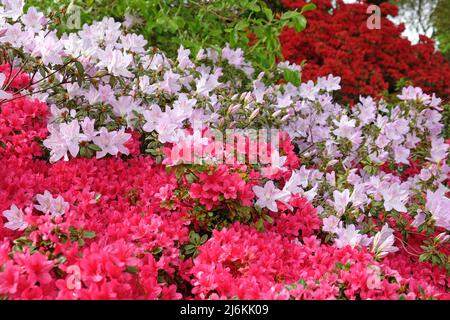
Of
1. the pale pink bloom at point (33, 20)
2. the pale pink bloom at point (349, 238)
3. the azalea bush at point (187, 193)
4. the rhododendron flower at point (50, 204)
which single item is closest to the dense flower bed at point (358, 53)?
the azalea bush at point (187, 193)

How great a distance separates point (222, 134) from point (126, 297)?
1.32 metres

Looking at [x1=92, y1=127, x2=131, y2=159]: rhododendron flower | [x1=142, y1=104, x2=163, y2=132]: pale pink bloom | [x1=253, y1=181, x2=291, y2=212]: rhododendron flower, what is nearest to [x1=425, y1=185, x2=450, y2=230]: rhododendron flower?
[x1=253, y1=181, x2=291, y2=212]: rhododendron flower

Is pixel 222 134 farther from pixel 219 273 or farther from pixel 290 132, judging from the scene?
pixel 219 273

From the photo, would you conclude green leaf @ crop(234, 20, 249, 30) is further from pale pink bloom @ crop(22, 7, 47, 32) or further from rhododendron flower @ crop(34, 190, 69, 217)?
rhododendron flower @ crop(34, 190, 69, 217)

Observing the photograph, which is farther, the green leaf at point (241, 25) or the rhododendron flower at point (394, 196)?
the green leaf at point (241, 25)

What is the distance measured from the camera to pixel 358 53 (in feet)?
21.7

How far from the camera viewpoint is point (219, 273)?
1.95 m

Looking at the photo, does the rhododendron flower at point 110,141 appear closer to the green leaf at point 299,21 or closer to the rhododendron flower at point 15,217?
the rhododendron flower at point 15,217

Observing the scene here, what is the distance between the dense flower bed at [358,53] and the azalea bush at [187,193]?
2919 mm

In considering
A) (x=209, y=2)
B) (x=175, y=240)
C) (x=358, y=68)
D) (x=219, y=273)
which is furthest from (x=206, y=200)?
(x=358, y=68)

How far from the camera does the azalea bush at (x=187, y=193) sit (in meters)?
1.90

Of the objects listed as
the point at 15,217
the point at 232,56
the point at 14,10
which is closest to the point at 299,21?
the point at 232,56

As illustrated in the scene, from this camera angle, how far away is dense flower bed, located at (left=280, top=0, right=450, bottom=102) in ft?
21.3

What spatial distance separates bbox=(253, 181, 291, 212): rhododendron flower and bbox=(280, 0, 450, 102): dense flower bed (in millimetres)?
3924
